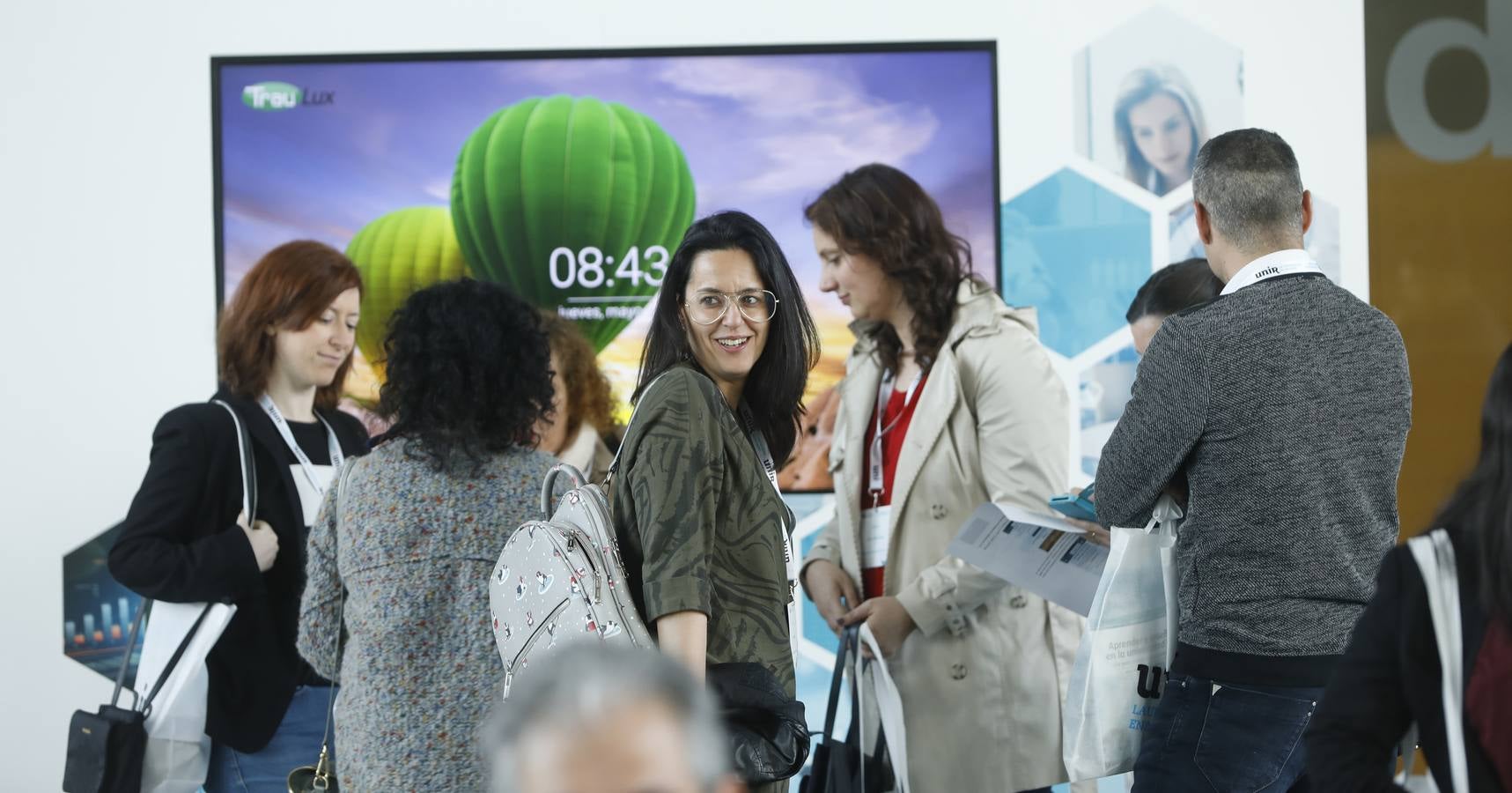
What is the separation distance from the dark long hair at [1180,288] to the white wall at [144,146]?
1479 millimetres

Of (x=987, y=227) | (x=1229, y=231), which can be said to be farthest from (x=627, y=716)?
(x=987, y=227)

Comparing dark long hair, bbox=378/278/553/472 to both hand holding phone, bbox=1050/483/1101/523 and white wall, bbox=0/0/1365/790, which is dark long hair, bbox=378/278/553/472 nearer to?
hand holding phone, bbox=1050/483/1101/523

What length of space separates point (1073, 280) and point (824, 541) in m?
1.39

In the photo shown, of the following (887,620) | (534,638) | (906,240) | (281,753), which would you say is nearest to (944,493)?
(887,620)

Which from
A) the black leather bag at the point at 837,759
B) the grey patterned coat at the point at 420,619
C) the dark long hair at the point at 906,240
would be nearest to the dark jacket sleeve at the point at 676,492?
the grey patterned coat at the point at 420,619

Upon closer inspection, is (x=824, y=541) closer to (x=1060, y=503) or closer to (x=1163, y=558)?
(x=1060, y=503)

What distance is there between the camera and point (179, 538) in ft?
8.20

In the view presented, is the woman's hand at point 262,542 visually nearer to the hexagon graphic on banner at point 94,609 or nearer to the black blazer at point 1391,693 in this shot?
the hexagon graphic on banner at point 94,609

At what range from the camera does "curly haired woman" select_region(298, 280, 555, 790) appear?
206cm

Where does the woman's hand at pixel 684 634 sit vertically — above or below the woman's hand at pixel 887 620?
above

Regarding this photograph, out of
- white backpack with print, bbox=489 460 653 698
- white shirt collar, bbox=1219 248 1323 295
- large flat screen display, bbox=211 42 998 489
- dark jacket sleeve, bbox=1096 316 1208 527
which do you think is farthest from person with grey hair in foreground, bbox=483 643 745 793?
large flat screen display, bbox=211 42 998 489

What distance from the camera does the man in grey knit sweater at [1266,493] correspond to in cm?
173

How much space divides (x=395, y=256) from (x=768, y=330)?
2.31 metres

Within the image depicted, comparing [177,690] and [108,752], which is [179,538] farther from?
[108,752]
